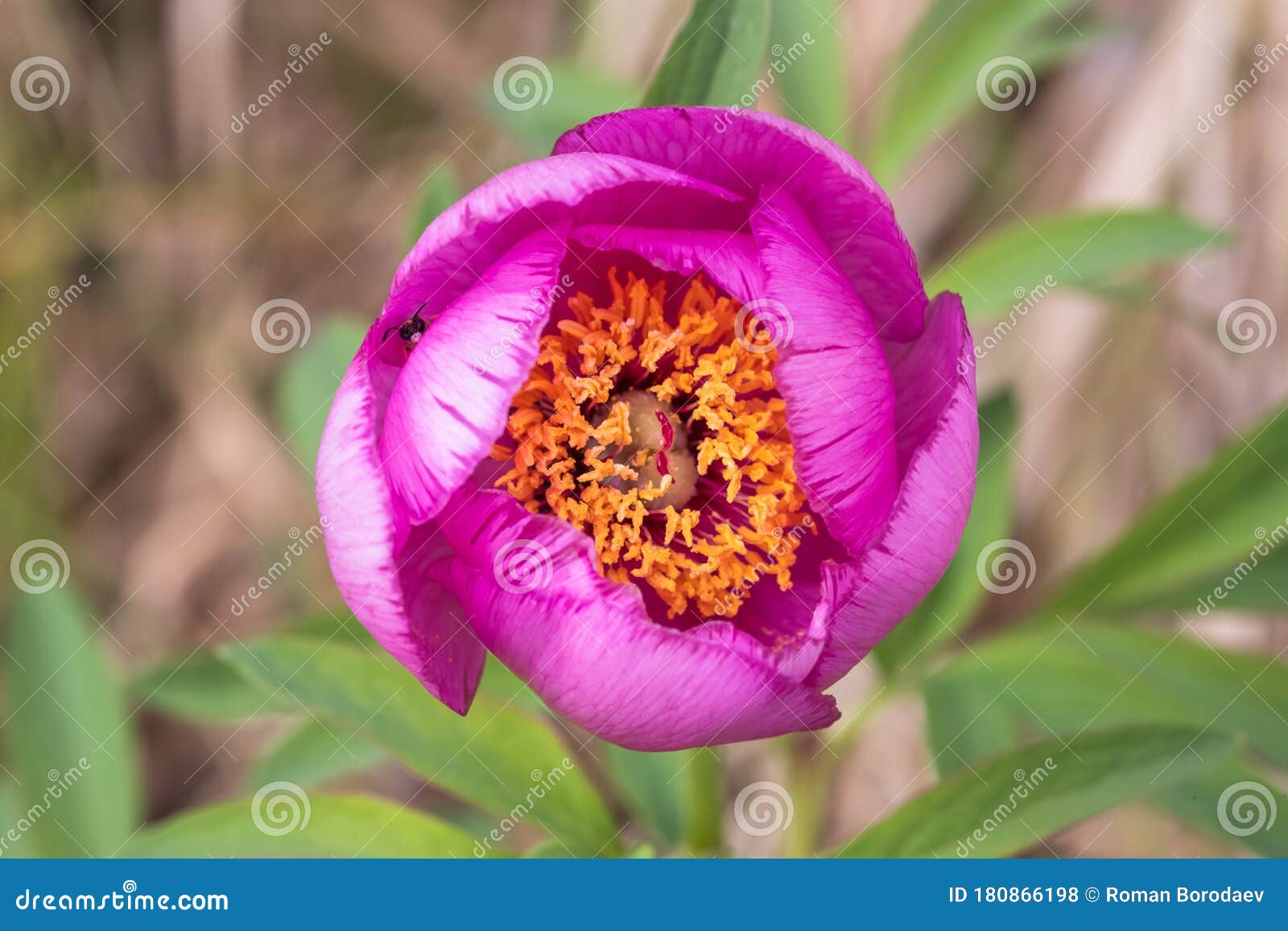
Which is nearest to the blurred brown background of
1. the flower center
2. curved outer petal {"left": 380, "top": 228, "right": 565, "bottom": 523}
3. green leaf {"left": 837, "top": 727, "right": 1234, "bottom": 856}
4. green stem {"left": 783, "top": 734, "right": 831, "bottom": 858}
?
green stem {"left": 783, "top": 734, "right": 831, "bottom": 858}

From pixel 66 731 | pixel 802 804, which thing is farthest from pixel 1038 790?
pixel 66 731

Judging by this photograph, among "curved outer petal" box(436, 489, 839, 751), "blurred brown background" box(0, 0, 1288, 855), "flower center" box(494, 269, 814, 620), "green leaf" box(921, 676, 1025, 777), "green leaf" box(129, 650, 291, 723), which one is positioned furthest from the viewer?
"blurred brown background" box(0, 0, 1288, 855)

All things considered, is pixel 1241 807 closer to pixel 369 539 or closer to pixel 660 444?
pixel 660 444

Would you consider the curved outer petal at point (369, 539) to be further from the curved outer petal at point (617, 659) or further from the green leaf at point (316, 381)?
the green leaf at point (316, 381)

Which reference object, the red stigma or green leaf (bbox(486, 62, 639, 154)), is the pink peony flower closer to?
the red stigma

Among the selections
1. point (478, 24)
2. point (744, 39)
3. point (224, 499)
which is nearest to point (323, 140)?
point (478, 24)

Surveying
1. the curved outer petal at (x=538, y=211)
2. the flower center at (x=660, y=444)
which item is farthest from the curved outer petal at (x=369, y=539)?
the flower center at (x=660, y=444)
